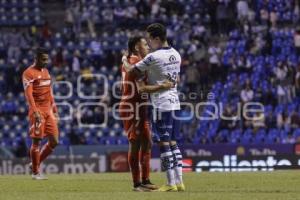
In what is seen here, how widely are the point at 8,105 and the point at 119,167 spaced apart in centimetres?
→ 707

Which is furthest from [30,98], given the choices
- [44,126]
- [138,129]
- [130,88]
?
[138,129]

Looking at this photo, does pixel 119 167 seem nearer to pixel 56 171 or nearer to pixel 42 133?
pixel 56 171

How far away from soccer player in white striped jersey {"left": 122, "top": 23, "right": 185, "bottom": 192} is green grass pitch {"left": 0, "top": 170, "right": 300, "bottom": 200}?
0.50m

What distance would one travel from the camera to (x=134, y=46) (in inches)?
599

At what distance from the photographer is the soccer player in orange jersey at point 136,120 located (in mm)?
15039

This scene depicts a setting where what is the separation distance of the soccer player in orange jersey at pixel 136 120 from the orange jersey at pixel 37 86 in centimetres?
352

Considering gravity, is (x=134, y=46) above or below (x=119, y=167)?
above

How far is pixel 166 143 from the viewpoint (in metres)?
14.3

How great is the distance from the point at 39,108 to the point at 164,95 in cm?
480

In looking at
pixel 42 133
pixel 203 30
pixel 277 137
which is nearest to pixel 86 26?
pixel 203 30

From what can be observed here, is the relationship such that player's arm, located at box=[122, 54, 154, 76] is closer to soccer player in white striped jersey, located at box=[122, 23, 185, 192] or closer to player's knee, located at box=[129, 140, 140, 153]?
soccer player in white striped jersey, located at box=[122, 23, 185, 192]

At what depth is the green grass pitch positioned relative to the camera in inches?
530

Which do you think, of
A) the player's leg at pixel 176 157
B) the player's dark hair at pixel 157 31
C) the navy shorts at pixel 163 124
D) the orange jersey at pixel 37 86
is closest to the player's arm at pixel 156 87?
the navy shorts at pixel 163 124

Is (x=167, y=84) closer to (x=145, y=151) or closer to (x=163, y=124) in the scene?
(x=163, y=124)
